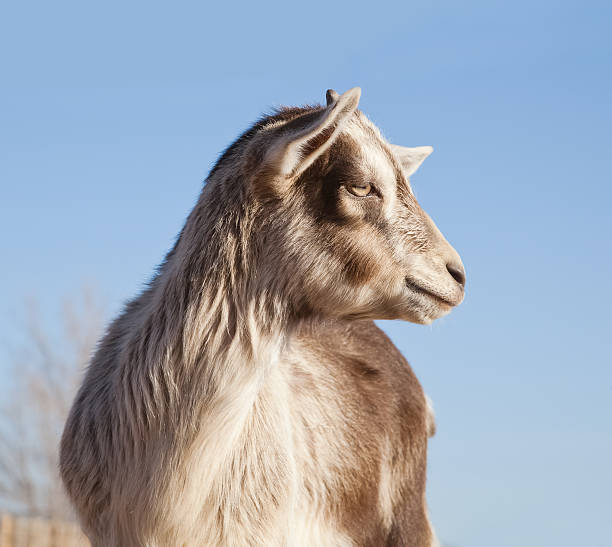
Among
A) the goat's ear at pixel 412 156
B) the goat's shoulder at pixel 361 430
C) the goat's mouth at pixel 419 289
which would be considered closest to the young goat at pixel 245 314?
the goat's mouth at pixel 419 289

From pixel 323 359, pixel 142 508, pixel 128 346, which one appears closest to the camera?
pixel 142 508

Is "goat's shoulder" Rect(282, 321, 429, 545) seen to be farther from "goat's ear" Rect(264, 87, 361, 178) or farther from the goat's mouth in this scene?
"goat's ear" Rect(264, 87, 361, 178)

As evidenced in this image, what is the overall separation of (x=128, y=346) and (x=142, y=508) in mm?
790

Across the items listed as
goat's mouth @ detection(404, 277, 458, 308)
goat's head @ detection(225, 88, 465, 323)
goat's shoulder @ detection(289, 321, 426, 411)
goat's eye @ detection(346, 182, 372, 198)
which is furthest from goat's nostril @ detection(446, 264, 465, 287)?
goat's shoulder @ detection(289, 321, 426, 411)

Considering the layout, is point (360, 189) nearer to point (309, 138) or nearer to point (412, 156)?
point (309, 138)

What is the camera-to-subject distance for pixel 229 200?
4.14 meters

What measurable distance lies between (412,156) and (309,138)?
5.62ft

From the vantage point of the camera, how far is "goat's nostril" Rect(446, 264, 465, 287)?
4.19 metres

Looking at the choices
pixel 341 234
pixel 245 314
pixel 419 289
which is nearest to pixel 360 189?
pixel 341 234

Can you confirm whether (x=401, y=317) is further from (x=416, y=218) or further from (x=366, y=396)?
(x=366, y=396)

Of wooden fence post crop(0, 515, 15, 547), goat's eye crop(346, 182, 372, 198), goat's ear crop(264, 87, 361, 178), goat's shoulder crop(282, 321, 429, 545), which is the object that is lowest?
wooden fence post crop(0, 515, 15, 547)

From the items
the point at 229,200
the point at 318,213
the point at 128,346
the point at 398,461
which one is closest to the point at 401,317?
the point at 318,213

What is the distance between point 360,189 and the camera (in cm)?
409

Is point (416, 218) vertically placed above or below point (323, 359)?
above
